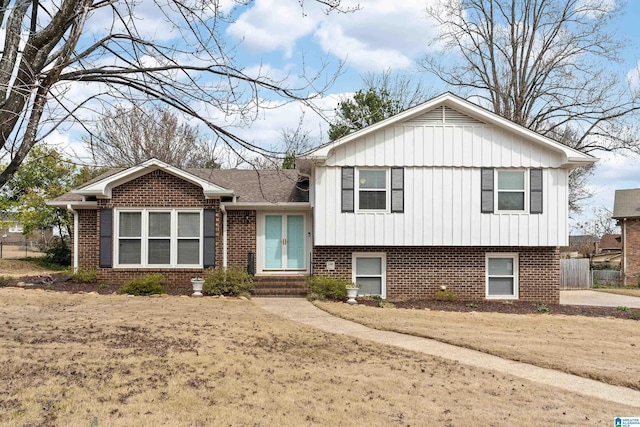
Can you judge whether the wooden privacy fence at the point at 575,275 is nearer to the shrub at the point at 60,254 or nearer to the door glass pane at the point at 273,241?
the door glass pane at the point at 273,241

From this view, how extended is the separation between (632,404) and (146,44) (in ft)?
22.0

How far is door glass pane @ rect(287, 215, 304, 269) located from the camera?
18.3 m

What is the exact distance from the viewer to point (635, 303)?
18188 millimetres

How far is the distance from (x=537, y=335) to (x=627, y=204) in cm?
2024

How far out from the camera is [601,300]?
19.0 meters

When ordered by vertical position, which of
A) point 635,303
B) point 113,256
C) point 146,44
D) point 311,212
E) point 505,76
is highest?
point 505,76

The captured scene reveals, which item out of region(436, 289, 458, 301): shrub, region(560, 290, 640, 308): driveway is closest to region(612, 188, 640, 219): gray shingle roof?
region(560, 290, 640, 308): driveway

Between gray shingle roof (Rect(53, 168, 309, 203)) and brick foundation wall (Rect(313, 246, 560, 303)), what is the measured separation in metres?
2.43

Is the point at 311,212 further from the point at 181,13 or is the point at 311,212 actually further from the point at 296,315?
the point at 181,13

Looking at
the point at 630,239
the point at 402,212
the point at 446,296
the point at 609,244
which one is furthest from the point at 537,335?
the point at 609,244

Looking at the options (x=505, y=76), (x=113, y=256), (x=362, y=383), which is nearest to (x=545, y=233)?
(x=362, y=383)

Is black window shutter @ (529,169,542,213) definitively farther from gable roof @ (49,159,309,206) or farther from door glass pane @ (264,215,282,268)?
door glass pane @ (264,215,282,268)

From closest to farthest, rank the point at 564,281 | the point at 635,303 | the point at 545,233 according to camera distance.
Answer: the point at 545,233
the point at 635,303
the point at 564,281

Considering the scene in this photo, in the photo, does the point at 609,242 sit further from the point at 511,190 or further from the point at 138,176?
the point at 138,176
